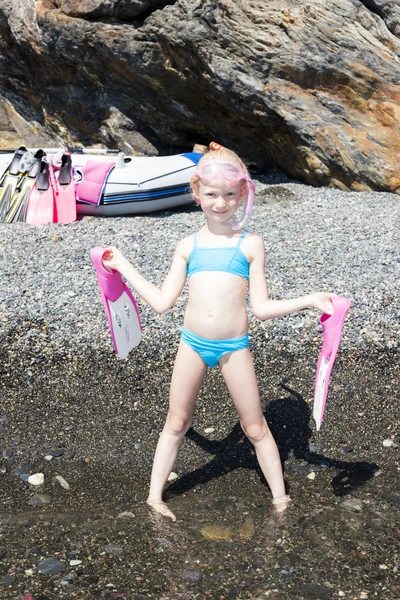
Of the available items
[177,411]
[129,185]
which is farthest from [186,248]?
[129,185]

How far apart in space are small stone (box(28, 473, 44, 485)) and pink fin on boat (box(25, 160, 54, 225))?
14.8ft

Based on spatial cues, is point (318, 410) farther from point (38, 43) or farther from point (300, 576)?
point (38, 43)

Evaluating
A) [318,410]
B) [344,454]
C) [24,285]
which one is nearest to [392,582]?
[318,410]

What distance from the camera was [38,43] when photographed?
1047 cm

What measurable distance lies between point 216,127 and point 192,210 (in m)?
2.01

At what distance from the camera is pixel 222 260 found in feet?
10.1

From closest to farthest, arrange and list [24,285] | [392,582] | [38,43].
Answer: [392,582] → [24,285] → [38,43]

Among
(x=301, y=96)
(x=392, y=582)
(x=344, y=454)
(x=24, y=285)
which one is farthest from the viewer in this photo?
(x=301, y=96)

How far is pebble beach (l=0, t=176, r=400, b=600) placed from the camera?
8.95 ft

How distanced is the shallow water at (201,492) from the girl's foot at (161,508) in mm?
37

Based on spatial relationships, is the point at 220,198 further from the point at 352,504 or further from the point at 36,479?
the point at 36,479

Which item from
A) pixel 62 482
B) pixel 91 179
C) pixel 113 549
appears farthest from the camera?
pixel 91 179

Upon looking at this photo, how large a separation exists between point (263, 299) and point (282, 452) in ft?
4.28

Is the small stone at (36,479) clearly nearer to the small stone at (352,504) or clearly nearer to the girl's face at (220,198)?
the small stone at (352,504)
